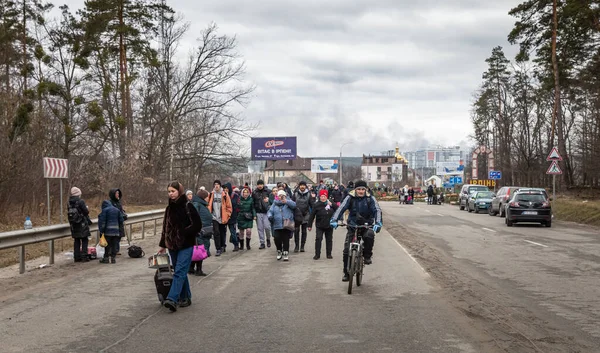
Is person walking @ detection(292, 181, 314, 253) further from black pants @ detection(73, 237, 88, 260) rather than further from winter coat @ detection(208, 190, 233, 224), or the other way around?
black pants @ detection(73, 237, 88, 260)

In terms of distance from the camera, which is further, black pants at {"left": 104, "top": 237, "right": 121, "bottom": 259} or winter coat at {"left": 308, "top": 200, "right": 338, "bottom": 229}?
winter coat at {"left": 308, "top": 200, "right": 338, "bottom": 229}

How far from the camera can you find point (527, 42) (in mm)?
38781

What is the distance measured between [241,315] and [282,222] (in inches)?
272

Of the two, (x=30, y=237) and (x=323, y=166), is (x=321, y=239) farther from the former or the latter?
(x=323, y=166)

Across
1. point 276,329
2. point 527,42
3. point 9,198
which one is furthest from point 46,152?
point 527,42

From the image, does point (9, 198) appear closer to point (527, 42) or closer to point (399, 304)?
point (399, 304)

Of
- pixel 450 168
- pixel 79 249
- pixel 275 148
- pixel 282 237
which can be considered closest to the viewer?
pixel 79 249

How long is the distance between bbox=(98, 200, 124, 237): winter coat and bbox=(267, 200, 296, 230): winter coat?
3.37m

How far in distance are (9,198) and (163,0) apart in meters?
22.1

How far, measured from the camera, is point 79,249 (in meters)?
14.6

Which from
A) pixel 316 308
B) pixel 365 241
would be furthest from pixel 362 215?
pixel 316 308

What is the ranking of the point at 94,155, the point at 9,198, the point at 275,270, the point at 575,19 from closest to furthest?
the point at 275,270 < the point at 9,198 < the point at 575,19 < the point at 94,155

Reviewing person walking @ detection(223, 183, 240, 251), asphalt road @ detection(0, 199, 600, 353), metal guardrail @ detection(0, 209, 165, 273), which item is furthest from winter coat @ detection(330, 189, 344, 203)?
metal guardrail @ detection(0, 209, 165, 273)

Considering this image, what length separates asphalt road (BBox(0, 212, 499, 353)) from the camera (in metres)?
6.48
